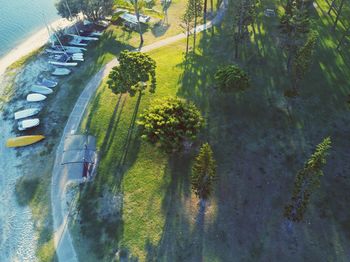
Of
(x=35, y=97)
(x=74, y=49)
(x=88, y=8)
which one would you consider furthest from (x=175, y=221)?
(x=88, y=8)

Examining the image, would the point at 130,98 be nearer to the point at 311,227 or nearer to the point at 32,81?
the point at 32,81

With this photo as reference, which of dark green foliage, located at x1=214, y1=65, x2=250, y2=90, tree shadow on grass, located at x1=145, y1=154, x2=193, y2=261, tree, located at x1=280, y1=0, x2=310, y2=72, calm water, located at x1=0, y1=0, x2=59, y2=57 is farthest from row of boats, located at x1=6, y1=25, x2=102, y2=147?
tree, located at x1=280, y1=0, x2=310, y2=72

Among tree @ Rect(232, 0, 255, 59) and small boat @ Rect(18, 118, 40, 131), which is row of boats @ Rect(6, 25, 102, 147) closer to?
small boat @ Rect(18, 118, 40, 131)

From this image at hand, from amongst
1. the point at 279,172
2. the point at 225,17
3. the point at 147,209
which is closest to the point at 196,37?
the point at 225,17

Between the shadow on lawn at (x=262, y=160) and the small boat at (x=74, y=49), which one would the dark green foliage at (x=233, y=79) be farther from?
the small boat at (x=74, y=49)

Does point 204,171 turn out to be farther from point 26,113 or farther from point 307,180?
point 26,113
